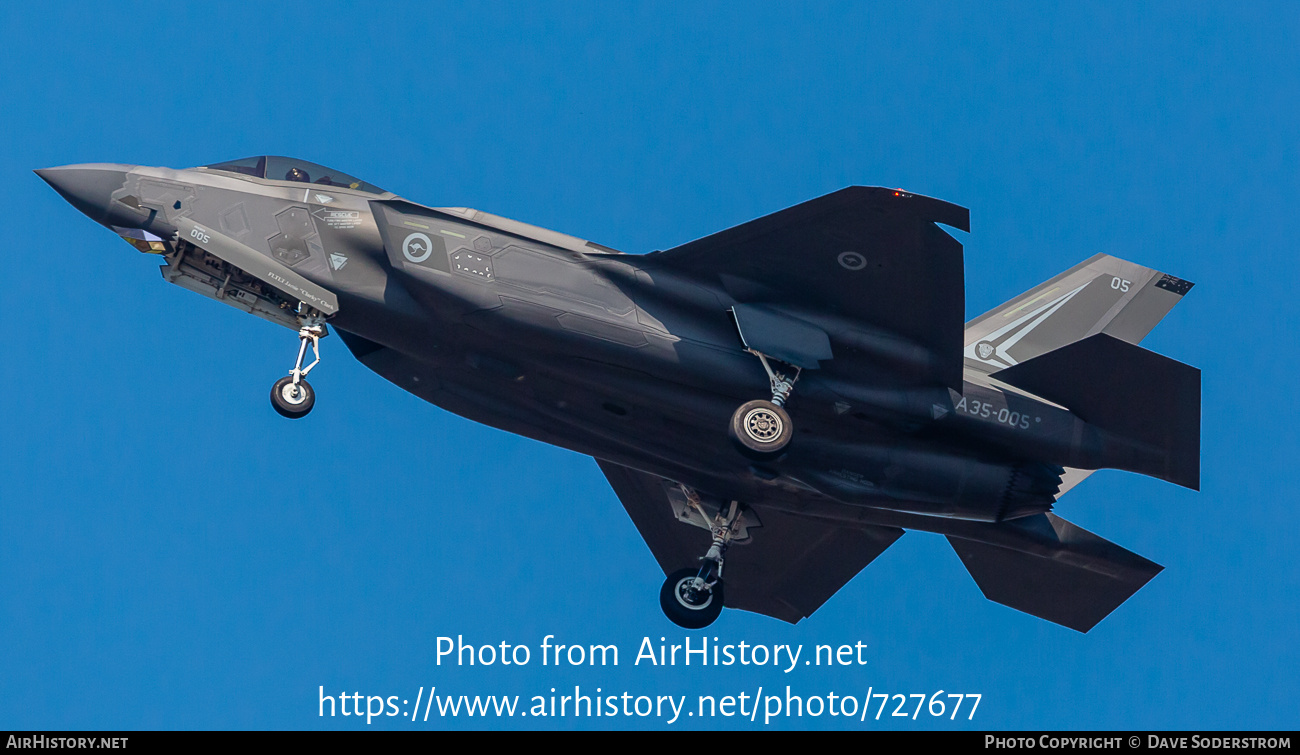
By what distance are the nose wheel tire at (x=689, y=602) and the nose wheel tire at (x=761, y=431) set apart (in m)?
3.54

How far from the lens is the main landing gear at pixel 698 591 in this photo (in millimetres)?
20438

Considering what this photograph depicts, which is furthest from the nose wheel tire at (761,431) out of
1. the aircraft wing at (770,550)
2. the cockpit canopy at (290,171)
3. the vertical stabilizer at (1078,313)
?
the cockpit canopy at (290,171)

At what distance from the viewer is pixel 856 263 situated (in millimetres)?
17734

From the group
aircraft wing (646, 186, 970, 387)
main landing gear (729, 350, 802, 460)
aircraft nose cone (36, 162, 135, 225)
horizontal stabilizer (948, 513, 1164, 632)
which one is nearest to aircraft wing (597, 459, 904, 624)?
horizontal stabilizer (948, 513, 1164, 632)

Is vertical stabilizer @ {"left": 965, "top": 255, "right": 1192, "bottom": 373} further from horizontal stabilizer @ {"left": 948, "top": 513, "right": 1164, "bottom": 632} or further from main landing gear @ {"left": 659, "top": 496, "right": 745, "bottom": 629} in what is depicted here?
main landing gear @ {"left": 659, "top": 496, "right": 745, "bottom": 629}

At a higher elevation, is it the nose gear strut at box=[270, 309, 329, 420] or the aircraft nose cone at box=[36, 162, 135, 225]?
the aircraft nose cone at box=[36, 162, 135, 225]

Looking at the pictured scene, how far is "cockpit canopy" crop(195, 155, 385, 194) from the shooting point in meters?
18.3

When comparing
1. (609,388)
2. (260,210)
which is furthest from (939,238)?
(260,210)

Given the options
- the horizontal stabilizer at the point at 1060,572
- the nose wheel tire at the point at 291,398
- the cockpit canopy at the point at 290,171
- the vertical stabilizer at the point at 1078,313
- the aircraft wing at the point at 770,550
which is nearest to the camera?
the nose wheel tire at the point at 291,398

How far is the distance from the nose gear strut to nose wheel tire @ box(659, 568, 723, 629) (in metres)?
5.95

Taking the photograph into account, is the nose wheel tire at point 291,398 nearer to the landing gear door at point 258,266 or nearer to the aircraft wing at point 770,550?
the landing gear door at point 258,266

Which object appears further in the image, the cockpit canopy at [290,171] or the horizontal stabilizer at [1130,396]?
the cockpit canopy at [290,171]

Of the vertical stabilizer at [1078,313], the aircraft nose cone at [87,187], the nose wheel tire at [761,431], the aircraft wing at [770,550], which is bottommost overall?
the nose wheel tire at [761,431]

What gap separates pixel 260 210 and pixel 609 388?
4.74 metres
